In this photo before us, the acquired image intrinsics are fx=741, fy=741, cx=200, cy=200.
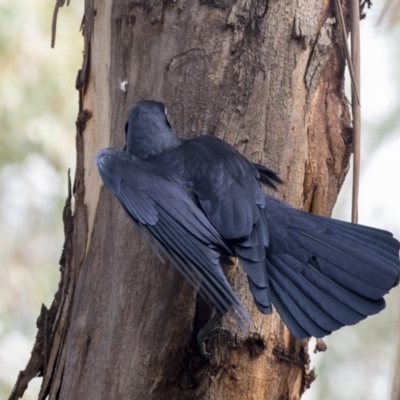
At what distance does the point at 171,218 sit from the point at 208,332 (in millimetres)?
434

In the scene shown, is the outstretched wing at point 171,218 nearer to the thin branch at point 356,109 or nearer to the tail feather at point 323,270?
the tail feather at point 323,270

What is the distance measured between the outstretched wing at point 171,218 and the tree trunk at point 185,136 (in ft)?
0.74

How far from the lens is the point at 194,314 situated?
277 cm

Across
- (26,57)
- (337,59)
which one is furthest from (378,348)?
(337,59)

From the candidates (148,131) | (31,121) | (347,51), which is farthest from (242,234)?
(31,121)

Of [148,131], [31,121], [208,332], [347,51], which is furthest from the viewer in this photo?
[31,121]

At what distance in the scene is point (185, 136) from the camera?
10.2 feet

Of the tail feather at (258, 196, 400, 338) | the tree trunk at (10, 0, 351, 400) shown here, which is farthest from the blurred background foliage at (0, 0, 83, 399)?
the tail feather at (258, 196, 400, 338)

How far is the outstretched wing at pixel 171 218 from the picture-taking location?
97.2 inches

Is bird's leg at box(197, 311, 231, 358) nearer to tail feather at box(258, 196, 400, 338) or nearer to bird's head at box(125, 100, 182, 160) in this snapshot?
tail feather at box(258, 196, 400, 338)

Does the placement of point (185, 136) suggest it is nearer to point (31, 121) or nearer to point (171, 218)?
point (171, 218)

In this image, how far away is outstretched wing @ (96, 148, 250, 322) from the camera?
8.10 feet

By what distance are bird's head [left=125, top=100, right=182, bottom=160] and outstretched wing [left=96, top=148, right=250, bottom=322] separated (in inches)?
5.3

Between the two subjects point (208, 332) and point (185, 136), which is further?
point (185, 136)
